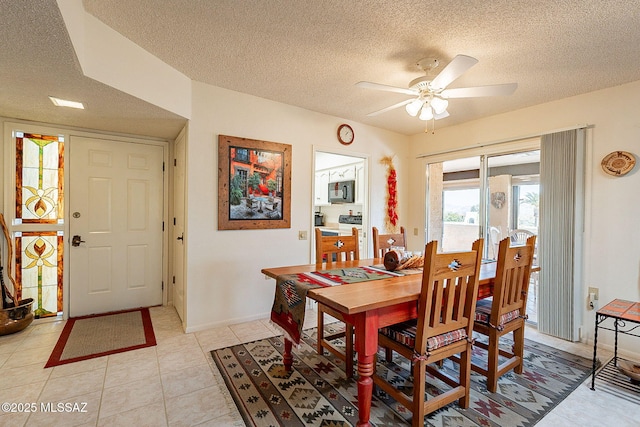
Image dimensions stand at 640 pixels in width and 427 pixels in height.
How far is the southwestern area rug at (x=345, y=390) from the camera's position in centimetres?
171

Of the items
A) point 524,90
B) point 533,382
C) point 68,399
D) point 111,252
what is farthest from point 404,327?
point 111,252

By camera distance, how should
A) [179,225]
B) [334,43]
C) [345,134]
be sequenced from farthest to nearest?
[345,134]
[179,225]
[334,43]

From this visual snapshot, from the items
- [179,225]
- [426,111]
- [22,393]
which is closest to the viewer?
[22,393]

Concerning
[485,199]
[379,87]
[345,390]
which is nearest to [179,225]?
[345,390]

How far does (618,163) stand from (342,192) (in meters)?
3.41

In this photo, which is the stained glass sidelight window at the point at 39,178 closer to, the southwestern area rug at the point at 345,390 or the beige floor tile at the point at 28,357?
the beige floor tile at the point at 28,357

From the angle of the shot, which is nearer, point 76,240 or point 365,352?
point 365,352

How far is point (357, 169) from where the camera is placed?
190 inches

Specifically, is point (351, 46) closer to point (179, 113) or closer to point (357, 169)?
point (179, 113)

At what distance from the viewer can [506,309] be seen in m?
1.99

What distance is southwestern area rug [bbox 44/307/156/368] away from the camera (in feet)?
7.88

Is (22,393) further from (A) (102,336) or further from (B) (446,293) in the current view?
(B) (446,293)

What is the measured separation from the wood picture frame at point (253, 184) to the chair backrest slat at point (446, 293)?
80.4 inches

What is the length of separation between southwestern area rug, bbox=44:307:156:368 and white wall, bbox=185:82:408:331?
19.3 inches
